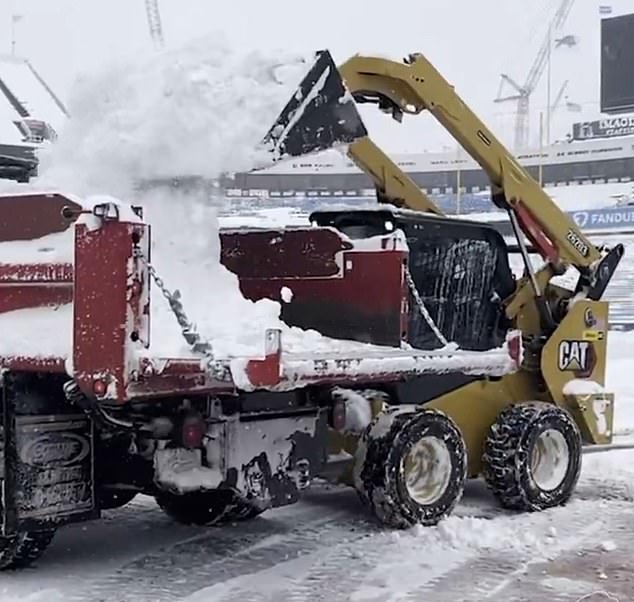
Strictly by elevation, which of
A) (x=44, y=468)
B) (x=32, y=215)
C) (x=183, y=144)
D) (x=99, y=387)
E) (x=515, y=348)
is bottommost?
(x=44, y=468)

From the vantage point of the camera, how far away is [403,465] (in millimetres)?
7309

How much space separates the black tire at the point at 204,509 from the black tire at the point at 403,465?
2.64ft

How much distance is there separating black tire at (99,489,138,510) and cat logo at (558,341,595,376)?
3686mm

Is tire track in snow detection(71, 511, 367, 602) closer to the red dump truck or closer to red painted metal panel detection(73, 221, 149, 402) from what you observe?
the red dump truck

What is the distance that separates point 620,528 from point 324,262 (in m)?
2.56

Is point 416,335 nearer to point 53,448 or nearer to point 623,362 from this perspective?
point 53,448

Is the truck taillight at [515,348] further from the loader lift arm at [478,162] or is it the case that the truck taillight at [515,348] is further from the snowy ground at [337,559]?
the loader lift arm at [478,162]

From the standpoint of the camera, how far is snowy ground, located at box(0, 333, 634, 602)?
20.1 feet

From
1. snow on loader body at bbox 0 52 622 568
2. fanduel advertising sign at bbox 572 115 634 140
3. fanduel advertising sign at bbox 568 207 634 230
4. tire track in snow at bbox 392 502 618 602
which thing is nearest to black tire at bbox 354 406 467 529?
snow on loader body at bbox 0 52 622 568

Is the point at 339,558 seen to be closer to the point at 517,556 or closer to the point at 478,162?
the point at 517,556

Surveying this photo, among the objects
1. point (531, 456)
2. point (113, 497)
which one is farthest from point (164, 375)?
point (531, 456)

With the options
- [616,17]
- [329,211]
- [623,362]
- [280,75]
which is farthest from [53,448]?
[616,17]

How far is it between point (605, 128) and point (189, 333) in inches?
2250

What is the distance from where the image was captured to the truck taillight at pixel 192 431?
6.11 metres
